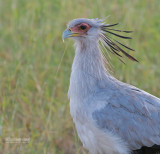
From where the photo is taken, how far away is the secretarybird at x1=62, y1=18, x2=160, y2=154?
3371 millimetres

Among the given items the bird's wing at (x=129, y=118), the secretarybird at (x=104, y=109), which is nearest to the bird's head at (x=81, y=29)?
the secretarybird at (x=104, y=109)

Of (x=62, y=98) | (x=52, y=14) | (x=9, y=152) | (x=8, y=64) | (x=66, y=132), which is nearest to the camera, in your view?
(x=9, y=152)

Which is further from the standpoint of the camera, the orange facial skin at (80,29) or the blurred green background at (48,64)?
the blurred green background at (48,64)

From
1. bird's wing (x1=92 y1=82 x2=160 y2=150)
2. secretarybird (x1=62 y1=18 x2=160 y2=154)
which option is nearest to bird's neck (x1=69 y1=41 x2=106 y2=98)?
secretarybird (x1=62 y1=18 x2=160 y2=154)

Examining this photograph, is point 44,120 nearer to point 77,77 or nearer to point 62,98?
point 62,98

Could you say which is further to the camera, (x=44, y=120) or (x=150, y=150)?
(x=44, y=120)

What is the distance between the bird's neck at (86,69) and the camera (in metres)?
3.52

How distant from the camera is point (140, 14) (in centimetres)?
634

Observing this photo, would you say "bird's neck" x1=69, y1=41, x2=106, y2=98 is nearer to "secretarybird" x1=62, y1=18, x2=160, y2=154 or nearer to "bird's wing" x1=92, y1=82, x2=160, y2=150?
"secretarybird" x1=62, y1=18, x2=160, y2=154

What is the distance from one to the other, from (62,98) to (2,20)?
81.9 inches

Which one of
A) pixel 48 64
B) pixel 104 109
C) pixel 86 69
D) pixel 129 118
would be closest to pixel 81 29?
pixel 86 69

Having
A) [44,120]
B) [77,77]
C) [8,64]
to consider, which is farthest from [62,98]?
[77,77]

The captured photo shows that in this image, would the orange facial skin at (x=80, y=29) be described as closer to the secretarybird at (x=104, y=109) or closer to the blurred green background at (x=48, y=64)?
the secretarybird at (x=104, y=109)

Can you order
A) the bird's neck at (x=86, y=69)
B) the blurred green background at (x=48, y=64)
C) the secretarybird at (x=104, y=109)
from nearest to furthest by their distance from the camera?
the secretarybird at (x=104, y=109), the bird's neck at (x=86, y=69), the blurred green background at (x=48, y=64)
